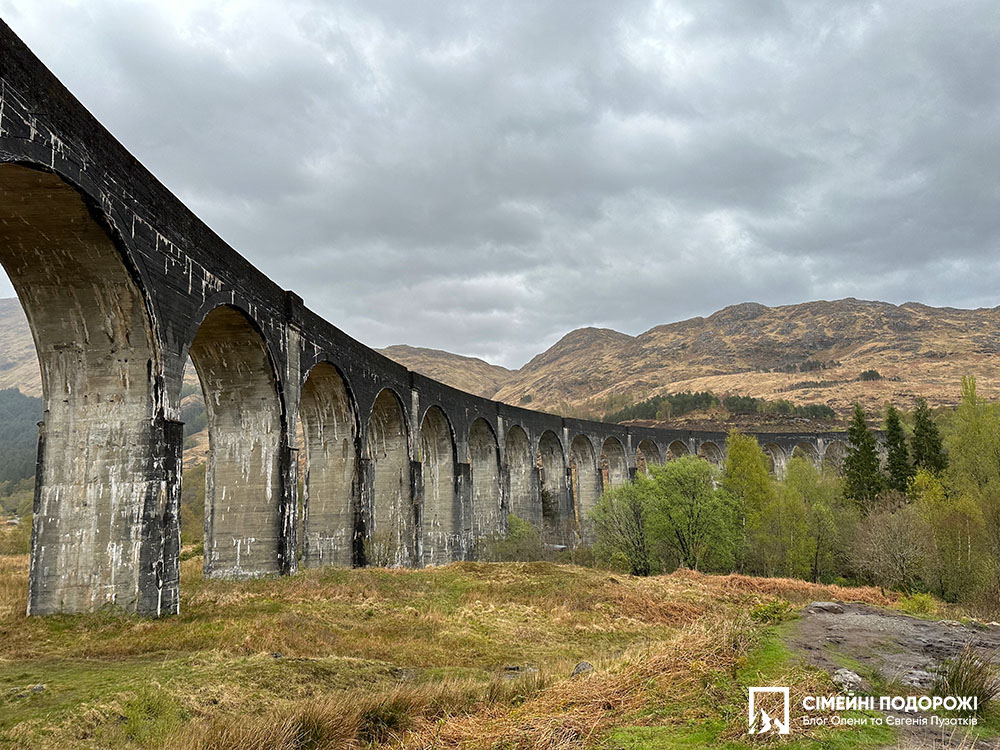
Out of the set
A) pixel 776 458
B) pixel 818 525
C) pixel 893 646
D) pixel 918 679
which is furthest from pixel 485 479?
pixel 776 458

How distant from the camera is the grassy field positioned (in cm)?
518

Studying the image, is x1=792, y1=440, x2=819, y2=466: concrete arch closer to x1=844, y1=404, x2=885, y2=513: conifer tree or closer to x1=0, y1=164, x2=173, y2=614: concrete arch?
x1=844, y1=404, x2=885, y2=513: conifer tree

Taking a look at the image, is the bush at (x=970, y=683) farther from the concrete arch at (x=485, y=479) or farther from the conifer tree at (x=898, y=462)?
the conifer tree at (x=898, y=462)

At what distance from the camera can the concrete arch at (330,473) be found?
21.5 meters

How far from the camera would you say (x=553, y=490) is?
42.4 metres

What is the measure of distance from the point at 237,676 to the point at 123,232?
25.7ft

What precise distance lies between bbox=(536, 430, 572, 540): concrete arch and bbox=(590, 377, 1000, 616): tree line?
35.4 feet

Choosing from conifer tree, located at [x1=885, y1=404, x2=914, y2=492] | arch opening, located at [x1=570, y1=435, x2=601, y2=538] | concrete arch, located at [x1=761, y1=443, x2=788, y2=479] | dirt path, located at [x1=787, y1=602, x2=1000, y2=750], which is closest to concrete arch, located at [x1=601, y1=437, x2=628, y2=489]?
arch opening, located at [x1=570, y1=435, x2=601, y2=538]

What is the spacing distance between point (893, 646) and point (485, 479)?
26606 mm

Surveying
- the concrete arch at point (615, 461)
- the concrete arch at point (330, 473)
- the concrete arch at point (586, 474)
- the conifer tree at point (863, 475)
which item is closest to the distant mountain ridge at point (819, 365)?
the concrete arch at point (615, 461)

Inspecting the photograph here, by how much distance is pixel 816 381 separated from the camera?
122 meters

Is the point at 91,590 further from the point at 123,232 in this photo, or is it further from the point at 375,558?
the point at 375,558

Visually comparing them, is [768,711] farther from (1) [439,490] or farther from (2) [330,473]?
(1) [439,490]

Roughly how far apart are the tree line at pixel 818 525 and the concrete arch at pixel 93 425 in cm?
2076
